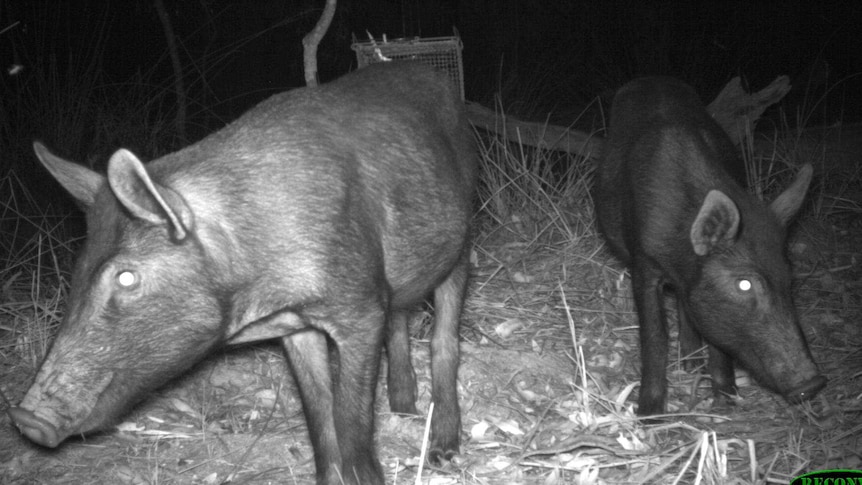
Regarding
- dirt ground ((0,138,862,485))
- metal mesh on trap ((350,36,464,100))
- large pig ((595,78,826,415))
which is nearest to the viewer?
dirt ground ((0,138,862,485))

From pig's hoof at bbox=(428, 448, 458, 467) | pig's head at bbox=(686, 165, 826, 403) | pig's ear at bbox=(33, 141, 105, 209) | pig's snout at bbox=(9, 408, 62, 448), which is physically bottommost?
pig's hoof at bbox=(428, 448, 458, 467)

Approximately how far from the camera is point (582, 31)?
12.0m

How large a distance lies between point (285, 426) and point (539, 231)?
2.94 metres

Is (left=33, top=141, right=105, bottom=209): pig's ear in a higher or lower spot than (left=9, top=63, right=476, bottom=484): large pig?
higher

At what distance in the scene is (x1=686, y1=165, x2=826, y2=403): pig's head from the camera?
450 cm

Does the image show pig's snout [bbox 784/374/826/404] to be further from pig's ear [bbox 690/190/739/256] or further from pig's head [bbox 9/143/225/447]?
pig's head [bbox 9/143/225/447]

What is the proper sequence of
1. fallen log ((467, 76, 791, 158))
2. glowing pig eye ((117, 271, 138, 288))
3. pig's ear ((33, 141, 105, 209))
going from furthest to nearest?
fallen log ((467, 76, 791, 158)) → pig's ear ((33, 141, 105, 209)) → glowing pig eye ((117, 271, 138, 288))

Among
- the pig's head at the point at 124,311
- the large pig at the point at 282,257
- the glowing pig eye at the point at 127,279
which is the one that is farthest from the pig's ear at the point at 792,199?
the glowing pig eye at the point at 127,279

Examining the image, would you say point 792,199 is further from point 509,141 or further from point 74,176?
point 509,141

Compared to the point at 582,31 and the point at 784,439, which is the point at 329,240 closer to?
the point at 784,439

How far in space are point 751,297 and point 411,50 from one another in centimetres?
379

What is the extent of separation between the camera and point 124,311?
10.5 ft

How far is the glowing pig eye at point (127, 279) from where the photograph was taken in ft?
10.4

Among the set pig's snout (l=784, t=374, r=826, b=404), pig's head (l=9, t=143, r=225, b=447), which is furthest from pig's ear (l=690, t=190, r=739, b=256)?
pig's head (l=9, t=143, r=225, b=447)
